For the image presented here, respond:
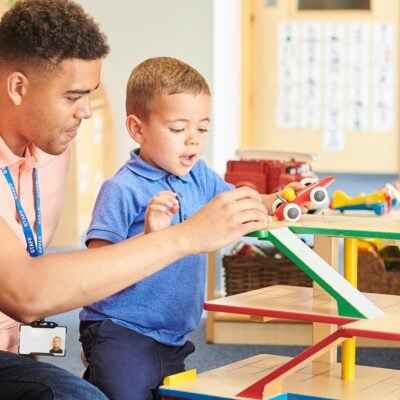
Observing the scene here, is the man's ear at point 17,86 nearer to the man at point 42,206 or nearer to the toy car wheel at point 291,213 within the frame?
the man at point 42,206

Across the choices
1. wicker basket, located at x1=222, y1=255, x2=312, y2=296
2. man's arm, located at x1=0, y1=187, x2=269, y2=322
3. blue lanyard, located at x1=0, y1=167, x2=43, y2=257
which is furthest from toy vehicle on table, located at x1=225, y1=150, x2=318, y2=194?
man's arm, located at x1=0, y1=187, x2=269, y2=322

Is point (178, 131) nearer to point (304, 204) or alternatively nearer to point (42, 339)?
point (304, 204)

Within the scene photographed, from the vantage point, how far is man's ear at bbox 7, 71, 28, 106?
6.07 ft

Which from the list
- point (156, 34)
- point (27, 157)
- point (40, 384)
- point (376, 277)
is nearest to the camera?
point (40, 384)

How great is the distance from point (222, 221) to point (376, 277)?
70.9 inches

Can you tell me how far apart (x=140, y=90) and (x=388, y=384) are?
712mm

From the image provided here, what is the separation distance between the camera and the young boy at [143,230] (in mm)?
2029

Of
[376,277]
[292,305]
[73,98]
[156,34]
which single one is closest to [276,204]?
[292,305]

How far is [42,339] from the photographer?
2059mm

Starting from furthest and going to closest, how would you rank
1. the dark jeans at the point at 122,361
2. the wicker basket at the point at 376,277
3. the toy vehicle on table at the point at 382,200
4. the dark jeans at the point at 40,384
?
the wicker basket at the point at 376,277, the toy vehicle on table at the point at 382,200, the dark jeans at the point at 122,361, the dark jeans at the point at 40,384

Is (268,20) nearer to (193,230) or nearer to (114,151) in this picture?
(114,151)

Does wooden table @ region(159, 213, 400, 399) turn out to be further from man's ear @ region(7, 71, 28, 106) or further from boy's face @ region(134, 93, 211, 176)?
man's ear @ region(7, 71, 28, 106)

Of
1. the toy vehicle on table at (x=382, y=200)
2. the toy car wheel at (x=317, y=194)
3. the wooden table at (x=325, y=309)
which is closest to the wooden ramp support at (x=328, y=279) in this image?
the wooden table at (x=325, y=309)

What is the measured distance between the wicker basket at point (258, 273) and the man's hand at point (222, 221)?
1.72 meters
